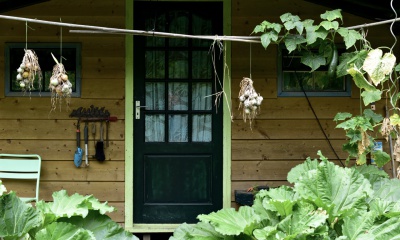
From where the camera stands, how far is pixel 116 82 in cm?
471

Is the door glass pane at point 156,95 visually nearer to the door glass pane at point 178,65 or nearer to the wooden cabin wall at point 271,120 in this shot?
the door glass pane at point 178,65

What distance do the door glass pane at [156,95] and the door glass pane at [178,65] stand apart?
15cm

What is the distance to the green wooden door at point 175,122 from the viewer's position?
4750 mm

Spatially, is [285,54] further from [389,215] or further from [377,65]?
[389,215]

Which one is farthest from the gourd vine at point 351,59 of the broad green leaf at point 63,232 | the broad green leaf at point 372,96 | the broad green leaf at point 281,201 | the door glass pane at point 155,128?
the broad green leaf at point 63,232

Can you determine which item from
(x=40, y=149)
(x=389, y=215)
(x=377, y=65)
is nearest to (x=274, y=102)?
(x=377, y=65)

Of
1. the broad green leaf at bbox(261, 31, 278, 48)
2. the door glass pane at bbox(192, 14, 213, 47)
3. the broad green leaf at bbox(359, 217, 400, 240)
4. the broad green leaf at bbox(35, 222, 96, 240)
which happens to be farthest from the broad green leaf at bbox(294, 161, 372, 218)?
the door glass pane at bbox(192, 14, 213, 47)

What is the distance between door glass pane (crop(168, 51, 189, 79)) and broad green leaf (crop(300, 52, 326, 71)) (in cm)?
132

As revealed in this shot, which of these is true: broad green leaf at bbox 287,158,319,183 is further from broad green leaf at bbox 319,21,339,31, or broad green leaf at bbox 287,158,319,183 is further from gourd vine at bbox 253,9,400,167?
broad green leaf at bbox 319,21,339,31

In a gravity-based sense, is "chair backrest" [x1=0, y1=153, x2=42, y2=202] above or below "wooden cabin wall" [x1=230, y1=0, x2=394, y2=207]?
below

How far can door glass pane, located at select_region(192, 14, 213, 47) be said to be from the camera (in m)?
4.81

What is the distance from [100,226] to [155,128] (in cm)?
165

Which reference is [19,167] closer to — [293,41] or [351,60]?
[293,41]

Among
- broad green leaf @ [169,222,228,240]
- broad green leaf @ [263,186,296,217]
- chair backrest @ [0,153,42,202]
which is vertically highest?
chair backrest @ [0,153,42,202]
